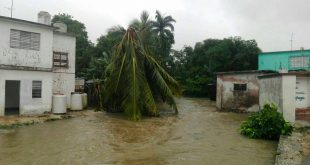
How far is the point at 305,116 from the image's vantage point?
584 inches

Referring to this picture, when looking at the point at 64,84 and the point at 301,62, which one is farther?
the point at 301,62

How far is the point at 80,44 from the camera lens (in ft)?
140

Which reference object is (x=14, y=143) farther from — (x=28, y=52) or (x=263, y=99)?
(x=263, y=99)

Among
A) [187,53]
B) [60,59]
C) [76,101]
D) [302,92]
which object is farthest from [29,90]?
[187,53]

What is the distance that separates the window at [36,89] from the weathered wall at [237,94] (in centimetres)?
1340

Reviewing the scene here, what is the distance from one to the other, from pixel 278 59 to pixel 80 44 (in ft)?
83.4

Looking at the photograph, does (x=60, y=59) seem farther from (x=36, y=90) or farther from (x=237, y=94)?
(x=237, y=94)

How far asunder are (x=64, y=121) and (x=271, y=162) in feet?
40.0

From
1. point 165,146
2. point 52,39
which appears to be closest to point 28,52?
point 52,39

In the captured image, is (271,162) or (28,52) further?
(28,52)

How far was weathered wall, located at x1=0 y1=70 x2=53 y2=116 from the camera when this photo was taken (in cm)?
1814

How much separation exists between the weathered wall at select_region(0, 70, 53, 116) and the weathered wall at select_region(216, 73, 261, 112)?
1287cm

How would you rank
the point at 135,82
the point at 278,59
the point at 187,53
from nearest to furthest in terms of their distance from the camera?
the point at 135,82 → the point at 278,59 → the point at 187,53

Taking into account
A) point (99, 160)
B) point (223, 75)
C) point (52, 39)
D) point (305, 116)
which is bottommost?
point (99, 160)
